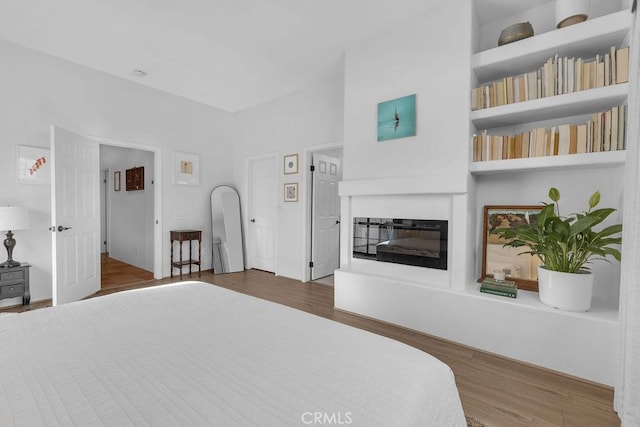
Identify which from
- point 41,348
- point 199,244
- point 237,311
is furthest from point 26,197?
point 237,311

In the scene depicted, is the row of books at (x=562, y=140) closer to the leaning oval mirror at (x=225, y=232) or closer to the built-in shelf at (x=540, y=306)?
the built-in shelf at (x=540, y=306)

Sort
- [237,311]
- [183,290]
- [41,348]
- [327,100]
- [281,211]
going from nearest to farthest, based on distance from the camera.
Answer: [41,348], [237,311], [183,290], [327,100], [281,211]

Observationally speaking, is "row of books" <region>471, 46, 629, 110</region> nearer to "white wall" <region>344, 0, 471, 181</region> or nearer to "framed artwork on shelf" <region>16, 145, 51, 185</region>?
"white wall" <region>344, 0, 471, 181</region>

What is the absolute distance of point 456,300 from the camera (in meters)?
2.37

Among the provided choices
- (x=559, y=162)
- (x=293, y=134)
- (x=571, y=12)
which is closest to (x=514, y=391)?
(x=559, y=162)

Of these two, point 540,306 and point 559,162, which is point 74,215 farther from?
point 559,162

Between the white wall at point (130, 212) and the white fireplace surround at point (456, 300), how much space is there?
3501 millimetres

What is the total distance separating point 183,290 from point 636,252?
2.27 m

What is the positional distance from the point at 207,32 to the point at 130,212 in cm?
391

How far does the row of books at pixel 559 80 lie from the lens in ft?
6.37

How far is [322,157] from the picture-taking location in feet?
14.6

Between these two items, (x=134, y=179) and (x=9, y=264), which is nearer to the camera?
(x=9, y=264)

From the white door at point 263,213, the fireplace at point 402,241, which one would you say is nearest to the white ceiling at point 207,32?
the white door at point 263,213

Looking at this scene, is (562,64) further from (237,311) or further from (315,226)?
(315,226)
